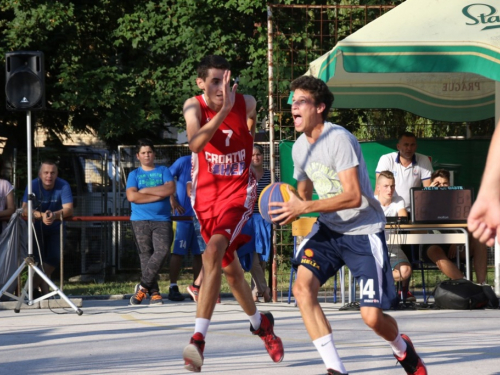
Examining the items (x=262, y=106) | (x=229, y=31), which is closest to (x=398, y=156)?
(x=262, y=106)

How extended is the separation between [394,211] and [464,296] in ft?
4.60

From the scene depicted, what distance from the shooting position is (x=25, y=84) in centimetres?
1164

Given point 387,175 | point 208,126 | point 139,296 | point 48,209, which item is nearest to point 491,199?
point 208,126

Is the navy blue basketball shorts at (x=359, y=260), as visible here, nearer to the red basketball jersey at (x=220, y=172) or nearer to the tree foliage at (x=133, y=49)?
the red basketball jersey at (x=220, y=172)

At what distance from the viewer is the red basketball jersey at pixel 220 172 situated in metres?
7.32

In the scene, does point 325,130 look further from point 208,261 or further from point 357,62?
point 357,62

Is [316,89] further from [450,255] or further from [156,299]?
[156,299]

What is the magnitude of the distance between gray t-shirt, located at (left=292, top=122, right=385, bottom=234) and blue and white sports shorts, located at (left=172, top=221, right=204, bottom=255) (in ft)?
21.8

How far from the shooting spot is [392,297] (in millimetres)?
6031

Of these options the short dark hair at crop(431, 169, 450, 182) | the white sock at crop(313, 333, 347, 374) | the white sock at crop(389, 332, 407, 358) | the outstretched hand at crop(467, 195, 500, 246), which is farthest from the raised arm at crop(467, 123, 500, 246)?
the short dark hair at crop(431, 169, 450, 182)

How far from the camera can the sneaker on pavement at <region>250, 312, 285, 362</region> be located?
22.9 feet

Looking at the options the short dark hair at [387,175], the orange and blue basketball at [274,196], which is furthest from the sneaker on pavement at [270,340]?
the short dark hair at [387,175]

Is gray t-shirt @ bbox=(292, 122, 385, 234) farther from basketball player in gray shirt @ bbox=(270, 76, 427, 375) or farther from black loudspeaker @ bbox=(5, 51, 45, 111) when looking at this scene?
black loudspeaker @ bbox=(5, 51, 45, 111)

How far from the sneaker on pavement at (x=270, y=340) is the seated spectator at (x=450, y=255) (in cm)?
484
